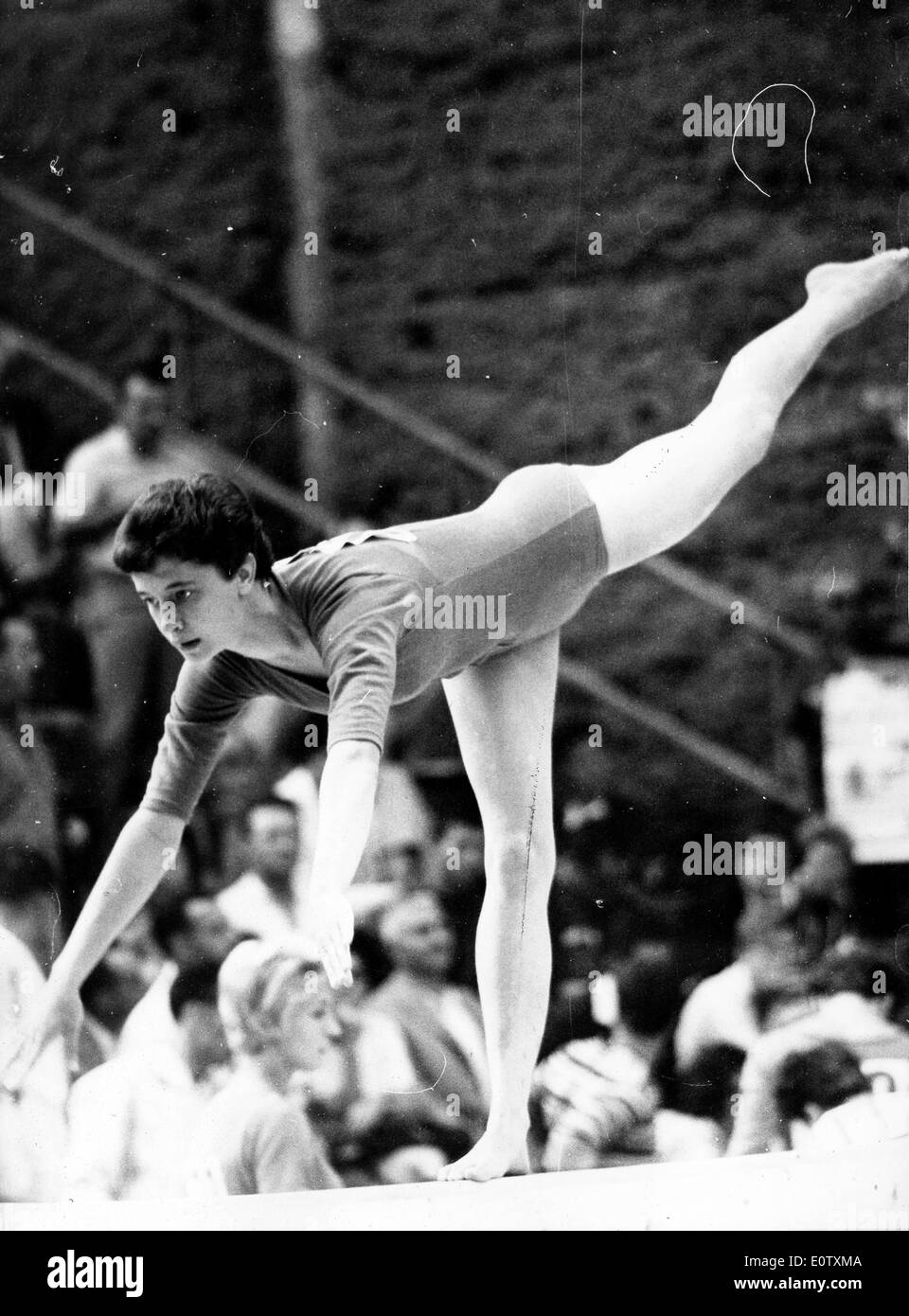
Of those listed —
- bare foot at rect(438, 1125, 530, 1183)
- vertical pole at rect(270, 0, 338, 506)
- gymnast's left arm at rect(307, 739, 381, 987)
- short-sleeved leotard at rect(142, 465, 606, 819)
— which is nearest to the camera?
gymnast's left arm at rect(307, 739, 381, 987)

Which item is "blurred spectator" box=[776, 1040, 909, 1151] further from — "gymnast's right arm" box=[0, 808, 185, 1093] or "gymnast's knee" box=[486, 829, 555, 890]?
"gymnast's right arm" box=[0, 808, 185, 1093]

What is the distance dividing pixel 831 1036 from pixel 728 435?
4.69ft

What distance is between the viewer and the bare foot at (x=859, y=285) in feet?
14.9

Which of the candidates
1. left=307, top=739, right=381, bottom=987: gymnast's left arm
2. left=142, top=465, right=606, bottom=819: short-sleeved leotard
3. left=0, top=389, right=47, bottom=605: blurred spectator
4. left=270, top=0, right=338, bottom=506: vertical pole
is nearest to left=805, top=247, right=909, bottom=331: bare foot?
left=142, top=465, right=606, bottom=819: short-sleeved leotard

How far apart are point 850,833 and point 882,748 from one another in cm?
22

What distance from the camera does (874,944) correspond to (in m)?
4.45

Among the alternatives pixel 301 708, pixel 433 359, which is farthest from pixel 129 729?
pixel 433 359

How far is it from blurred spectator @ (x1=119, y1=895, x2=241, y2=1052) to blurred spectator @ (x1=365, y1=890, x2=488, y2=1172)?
0.38 meters

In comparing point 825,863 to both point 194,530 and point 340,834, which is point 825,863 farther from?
point 194,530

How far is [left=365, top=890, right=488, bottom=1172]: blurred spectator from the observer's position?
173 inches

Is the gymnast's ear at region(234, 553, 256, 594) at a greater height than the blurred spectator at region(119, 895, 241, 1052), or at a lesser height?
greater

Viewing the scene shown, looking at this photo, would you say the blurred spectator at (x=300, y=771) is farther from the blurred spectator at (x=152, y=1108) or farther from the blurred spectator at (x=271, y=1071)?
the blurred spectator at (x=152, y=1108)

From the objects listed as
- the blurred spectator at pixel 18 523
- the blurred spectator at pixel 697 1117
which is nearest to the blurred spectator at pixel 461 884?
the blurred spectator at pixel 697 1117

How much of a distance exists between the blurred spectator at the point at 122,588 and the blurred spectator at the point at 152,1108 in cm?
48
